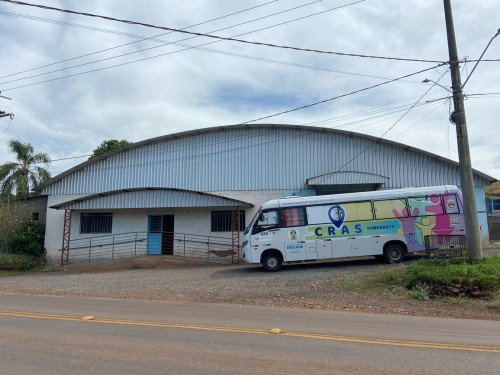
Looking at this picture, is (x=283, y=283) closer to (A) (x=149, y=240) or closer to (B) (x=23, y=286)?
(B) (x=23, y=286)

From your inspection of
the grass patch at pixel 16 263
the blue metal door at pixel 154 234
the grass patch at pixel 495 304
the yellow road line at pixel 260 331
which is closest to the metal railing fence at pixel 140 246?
the blue metal door at pixel 154 234

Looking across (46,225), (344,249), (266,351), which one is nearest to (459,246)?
(344,249)

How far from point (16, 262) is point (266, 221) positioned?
15.4 metres

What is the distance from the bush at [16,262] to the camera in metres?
24.4

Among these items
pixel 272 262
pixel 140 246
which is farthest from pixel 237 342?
pixel 140 246

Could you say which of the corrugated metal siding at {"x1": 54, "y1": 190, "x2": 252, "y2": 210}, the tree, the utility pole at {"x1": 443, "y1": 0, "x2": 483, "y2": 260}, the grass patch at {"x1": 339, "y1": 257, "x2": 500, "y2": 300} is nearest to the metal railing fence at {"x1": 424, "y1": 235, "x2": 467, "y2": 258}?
the grass patch at {"x1": 339, "y1": 257, "x2": 500, "y2": 300}

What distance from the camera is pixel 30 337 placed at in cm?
773

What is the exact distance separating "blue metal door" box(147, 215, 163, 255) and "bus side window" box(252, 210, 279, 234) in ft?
30.4

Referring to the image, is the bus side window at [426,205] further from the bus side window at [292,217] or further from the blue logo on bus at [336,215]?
the bus side window at [292,217]

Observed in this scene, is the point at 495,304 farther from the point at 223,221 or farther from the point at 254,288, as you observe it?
the point at 223,221

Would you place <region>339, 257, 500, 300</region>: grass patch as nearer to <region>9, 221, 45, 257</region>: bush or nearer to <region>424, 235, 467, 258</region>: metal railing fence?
<region>424, 235, 467, 258</region>: metal railing fence

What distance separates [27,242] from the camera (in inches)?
1041

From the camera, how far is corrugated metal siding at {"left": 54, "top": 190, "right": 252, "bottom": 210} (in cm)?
2342

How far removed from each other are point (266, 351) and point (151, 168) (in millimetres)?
21238
